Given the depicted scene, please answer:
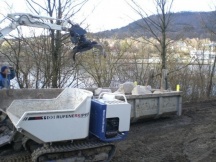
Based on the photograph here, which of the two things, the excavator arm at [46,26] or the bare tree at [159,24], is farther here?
the bare tree at [159,24]

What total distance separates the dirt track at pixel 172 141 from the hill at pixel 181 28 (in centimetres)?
496

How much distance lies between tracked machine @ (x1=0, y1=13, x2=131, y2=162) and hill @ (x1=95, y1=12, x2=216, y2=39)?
299 inches

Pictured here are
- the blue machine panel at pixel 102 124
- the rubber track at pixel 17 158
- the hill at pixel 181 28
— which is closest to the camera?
the blue machine panel at pixel 102 124

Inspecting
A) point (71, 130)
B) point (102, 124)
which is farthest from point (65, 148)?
point (102, 124)

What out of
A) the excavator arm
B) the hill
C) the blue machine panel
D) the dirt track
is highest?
the hill

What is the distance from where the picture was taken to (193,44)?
1630cm

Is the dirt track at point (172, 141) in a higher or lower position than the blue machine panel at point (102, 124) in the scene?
lower

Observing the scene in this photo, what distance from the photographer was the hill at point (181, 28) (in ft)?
41.9

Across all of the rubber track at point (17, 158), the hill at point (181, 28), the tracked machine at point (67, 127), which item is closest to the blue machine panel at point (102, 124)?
the tracked machine at point (67, 127)

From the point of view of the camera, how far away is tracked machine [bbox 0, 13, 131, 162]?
433 centimetres

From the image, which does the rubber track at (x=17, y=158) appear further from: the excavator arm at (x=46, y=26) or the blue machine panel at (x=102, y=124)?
the excavator arm at (x=46, y=26)

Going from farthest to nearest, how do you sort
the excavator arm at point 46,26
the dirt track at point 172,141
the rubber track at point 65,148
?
the dirt track at point 172,141 → the excavator arm at point 46,26 → the rubber track at point 65,148

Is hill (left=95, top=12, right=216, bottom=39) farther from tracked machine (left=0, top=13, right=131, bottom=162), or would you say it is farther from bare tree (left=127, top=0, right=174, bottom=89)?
tracked machine (left=0, top=13, right=131, bottom=162)

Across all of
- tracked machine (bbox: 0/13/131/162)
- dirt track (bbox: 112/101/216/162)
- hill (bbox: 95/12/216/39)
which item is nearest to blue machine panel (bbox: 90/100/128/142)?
tracked machine (bbox: 0/13/131/162)
